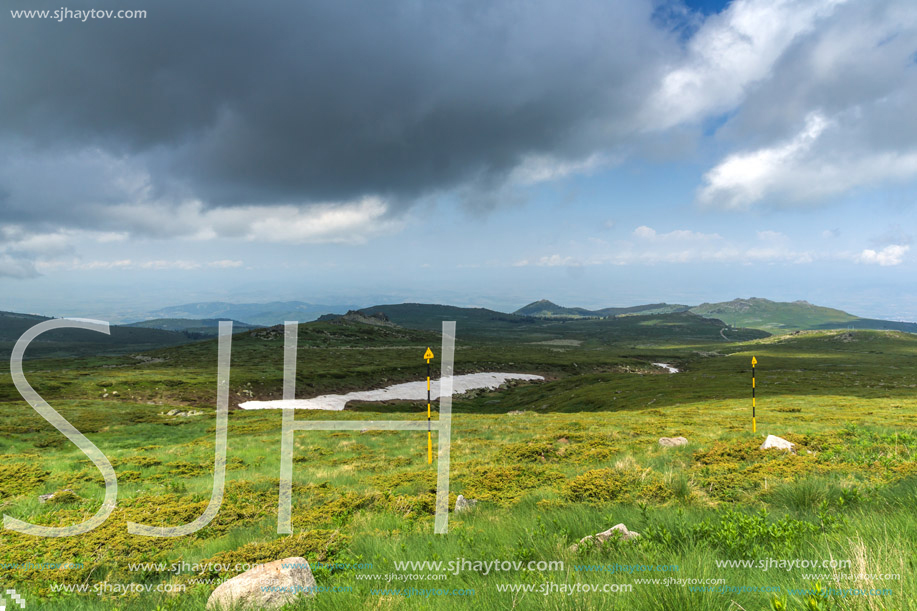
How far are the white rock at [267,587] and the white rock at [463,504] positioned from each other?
4391 millimetres

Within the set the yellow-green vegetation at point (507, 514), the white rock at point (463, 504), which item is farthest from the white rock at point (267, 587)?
the white rock at point (463, 504)

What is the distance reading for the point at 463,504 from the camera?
32.4 ft

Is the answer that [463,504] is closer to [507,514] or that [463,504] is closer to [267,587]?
[507,514]

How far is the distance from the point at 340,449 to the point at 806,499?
70.9 feet

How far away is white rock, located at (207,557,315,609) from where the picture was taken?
5.19 m

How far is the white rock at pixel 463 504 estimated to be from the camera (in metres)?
9.52

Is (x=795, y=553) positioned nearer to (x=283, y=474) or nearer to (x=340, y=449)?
(x=283, y=474)

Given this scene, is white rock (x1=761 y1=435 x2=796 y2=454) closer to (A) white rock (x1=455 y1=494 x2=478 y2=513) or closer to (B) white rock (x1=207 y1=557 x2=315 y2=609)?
(A) white rock (x1=455 y1=494 x2=478 y2=513)

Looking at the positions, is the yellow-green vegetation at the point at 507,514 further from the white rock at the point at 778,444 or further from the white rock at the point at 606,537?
the white rock at the point at 778,444

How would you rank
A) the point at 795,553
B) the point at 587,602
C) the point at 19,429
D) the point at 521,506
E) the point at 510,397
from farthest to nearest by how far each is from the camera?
the point at 510,397, the point at 19,429, the point at 521,506, the point at 795,553, the point at 587,602

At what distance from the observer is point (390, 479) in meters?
13.7

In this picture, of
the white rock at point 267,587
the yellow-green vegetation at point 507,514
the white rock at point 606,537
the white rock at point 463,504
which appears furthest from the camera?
the white rock at point 463,504

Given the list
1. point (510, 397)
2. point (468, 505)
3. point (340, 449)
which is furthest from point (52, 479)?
point (510, 397)

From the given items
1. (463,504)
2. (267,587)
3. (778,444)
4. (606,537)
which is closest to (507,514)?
(463,504)
